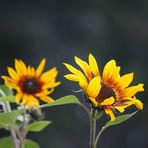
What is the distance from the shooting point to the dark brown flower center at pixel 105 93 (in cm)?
94

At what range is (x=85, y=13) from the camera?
3746mm

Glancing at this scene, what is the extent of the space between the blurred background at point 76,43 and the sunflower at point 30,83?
6.13 feet

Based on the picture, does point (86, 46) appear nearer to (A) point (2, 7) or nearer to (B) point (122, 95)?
(A) point (2, 7)

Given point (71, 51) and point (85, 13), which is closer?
point (71, 51)

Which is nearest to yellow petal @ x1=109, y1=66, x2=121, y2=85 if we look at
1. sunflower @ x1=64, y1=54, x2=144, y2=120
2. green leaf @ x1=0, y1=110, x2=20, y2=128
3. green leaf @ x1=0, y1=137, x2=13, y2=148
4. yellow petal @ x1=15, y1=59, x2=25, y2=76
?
sunflower @ x1=64, y1=54, x2=144, y2=120

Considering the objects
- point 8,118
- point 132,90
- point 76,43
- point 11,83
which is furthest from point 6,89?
point 76,43

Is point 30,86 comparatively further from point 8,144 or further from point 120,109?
point 120,109

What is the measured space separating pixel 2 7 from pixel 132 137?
3.38ft

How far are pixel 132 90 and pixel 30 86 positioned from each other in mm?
524

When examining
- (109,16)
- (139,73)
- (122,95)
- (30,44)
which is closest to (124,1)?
(109,16)

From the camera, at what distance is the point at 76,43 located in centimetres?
362

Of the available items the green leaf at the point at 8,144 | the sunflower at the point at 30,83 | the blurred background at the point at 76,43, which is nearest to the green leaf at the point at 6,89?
the sunflower at the point at 30,83

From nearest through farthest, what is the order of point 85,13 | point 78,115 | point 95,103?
point 95,103 → point 78,115 → point 85,13

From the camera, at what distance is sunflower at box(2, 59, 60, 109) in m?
1.28
